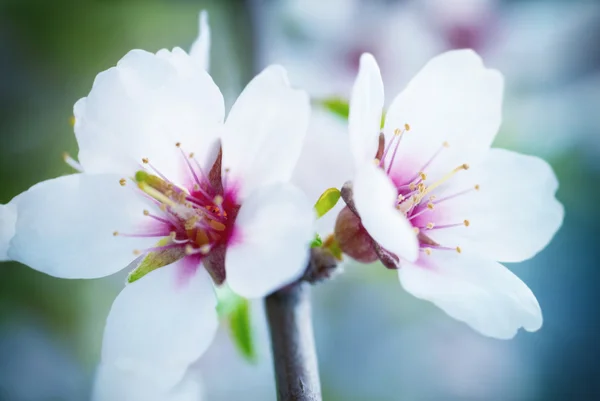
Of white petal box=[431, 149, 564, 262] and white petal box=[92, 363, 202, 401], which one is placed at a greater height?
white petal box=[431, 149, 564, 262]

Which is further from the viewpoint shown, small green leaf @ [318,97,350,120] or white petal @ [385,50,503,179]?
small green leaf @ [318,97,350,120]

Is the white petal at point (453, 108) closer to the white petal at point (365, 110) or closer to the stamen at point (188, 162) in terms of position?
the white petal at point (365, 110)

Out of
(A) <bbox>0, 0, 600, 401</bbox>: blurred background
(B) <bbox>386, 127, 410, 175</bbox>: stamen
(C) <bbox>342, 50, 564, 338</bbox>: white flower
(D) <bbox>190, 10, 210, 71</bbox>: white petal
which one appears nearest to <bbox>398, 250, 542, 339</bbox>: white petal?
(C) <bbox>342, 50, 564, 338</bbox>: white flower

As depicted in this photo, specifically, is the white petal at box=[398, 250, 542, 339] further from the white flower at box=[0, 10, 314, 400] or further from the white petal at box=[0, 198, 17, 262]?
the white petal at box=[0, 198, 17, 262]

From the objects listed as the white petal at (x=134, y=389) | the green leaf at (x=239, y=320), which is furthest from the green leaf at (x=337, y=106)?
the white petal at (x=134, y=389)

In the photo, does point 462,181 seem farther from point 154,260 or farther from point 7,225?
Answer: point 7,225

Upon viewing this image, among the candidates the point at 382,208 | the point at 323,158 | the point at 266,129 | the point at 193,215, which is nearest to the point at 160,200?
the point at 193,215
